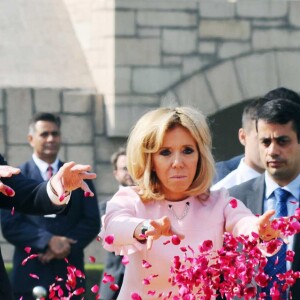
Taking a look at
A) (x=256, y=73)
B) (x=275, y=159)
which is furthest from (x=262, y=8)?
(x=275, y=159)

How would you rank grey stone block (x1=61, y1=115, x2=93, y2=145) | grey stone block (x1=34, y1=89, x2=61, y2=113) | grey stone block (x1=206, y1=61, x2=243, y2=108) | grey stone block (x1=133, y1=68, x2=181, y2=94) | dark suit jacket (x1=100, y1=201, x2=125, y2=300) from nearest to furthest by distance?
dark suit jacket (x1=100, y1=201, x2=125, y2=300)
grey stone block (x1=34, y1=89, x2=61, y2=113)
grey stone block (x1=61, y1=115, x2=93, y2=145)
grey stone block (x1=133, y1=68, x2=181, y2=94)
grey stone block (x1=206, y1=61, x2=243, y2=108)

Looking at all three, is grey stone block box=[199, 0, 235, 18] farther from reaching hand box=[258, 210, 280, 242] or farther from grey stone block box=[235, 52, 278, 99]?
reaching hand box=[258, 210, 280, 242]

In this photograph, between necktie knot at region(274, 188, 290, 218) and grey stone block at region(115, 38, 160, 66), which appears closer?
necktie knot at region(274, 188, 290, 218)

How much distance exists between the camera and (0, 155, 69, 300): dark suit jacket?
559 centimetres

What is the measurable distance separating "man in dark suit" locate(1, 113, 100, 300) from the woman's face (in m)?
4.40

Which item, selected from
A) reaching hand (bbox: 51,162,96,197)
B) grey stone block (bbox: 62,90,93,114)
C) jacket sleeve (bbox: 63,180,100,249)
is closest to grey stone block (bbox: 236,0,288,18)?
grey stone block (bbox: 62,90,93,114)

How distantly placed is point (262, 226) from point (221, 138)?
899 centimetres

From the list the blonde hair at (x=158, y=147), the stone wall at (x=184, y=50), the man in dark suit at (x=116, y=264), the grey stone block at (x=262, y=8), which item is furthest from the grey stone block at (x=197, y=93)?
the blonde hair at (x=158, y=147)

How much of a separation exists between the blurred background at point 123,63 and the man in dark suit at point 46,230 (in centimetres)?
235

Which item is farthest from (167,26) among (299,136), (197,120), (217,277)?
(217,277)

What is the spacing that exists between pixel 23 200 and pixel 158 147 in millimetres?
547

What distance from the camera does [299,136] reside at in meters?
6.96

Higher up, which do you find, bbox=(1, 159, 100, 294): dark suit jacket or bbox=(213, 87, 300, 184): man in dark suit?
bbox=(213, 87, 300, 184): man in dark suit

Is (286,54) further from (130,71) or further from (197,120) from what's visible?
(197,120)
